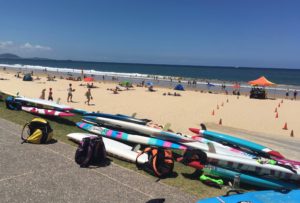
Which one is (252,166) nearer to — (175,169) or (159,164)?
(175,169)

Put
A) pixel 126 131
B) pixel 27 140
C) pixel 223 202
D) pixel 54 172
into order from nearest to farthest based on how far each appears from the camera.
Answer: pixel 223 202
pixel 54 172
pixel 27 140
pixel 126 131

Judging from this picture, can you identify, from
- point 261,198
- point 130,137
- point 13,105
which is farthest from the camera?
point 13,105

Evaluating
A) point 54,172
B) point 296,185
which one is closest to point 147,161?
point 54,172

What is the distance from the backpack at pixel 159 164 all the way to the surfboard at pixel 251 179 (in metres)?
1.03

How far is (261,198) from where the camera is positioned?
6816 millimetres

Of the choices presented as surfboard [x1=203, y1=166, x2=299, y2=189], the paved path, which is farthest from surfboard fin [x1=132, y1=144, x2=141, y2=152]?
surfboard [x1=203, y1=166, x2=299, y2=189]

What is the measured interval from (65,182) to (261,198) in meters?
4.61

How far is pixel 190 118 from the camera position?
2161 cm

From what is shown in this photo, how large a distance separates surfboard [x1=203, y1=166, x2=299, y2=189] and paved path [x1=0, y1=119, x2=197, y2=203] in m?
1.57

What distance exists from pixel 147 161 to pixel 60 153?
2.91 m

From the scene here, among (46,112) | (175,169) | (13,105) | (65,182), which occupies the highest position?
(13,105)

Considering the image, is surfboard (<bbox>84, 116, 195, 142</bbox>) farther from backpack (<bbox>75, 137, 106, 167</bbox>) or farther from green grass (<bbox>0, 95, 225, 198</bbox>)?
backpack (<bbox>75, 137, 106, 167</bbox>)

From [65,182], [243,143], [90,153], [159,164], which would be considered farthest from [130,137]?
[65,182]

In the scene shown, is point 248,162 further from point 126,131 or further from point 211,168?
point 126,131
